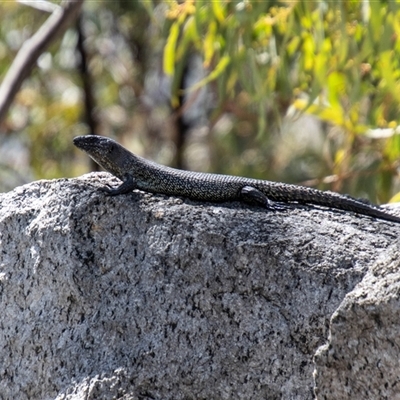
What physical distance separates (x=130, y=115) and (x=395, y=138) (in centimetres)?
740

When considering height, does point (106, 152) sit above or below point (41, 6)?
below

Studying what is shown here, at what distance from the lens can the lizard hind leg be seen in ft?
15.1

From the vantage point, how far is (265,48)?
326 inches

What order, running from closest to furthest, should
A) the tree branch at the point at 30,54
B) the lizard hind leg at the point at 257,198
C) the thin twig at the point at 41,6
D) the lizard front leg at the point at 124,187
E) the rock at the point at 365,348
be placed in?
the rock at the point at 365,348, the lizard front leg at the point at 124,187, the lizard hind leg at the point at 257,198, the tree branch at the point at 30,54, the thin twig at the point at 41,6

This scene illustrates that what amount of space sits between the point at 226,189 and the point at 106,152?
2.87ft

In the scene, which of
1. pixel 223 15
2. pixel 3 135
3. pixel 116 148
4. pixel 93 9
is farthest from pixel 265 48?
pixel 3 135

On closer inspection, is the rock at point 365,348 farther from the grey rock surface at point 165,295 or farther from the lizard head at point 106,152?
the lizard head at point 106,152

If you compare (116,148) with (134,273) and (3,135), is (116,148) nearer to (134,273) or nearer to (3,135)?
(134,273)

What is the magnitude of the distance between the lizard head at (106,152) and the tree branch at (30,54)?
212 cm

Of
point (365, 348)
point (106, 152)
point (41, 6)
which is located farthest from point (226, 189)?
point (41, 6)

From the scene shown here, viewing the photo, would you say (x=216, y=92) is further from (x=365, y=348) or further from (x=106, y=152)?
(x=365, y=348)

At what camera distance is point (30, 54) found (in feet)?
24.9

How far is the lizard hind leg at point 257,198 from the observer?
4.60 meters

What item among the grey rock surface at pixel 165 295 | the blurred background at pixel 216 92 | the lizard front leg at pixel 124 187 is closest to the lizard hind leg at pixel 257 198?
the grey rock surface at pixel 165 295
